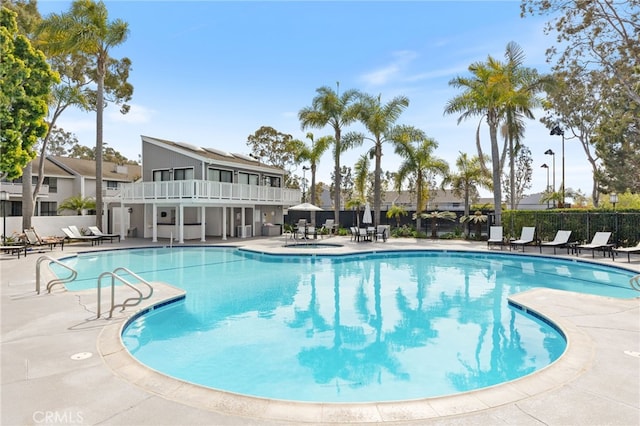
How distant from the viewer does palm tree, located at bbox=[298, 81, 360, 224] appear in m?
25.1

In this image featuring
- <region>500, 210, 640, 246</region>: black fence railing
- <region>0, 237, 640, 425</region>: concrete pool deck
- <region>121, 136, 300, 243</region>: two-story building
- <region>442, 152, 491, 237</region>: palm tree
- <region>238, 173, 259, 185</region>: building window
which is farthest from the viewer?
<region>238, 173, 259, 185</region>: building window

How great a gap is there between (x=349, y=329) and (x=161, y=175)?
19.8m

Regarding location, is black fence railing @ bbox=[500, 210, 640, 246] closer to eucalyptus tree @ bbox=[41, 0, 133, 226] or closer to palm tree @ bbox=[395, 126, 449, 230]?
palm tree @ bbox=[395, 126, 449, 230]

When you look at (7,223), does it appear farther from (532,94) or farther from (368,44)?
(532,94)

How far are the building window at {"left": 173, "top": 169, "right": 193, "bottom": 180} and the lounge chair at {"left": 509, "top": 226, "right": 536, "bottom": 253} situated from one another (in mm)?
18018

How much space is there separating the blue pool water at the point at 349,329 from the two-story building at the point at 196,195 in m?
6.99

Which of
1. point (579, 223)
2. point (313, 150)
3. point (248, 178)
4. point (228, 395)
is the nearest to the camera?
point (228, 395)

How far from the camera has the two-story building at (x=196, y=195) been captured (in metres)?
20.9

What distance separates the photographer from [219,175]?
77.9 ft

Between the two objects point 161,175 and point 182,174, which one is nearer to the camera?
point 182,174

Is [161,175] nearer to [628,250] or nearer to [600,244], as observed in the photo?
[600,244]

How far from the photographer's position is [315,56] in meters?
19.8

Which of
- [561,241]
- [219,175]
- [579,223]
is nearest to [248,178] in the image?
[219,175]

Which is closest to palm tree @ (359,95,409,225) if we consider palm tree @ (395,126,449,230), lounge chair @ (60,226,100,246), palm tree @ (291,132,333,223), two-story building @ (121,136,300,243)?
palm tree @ (395,126,449,230)
